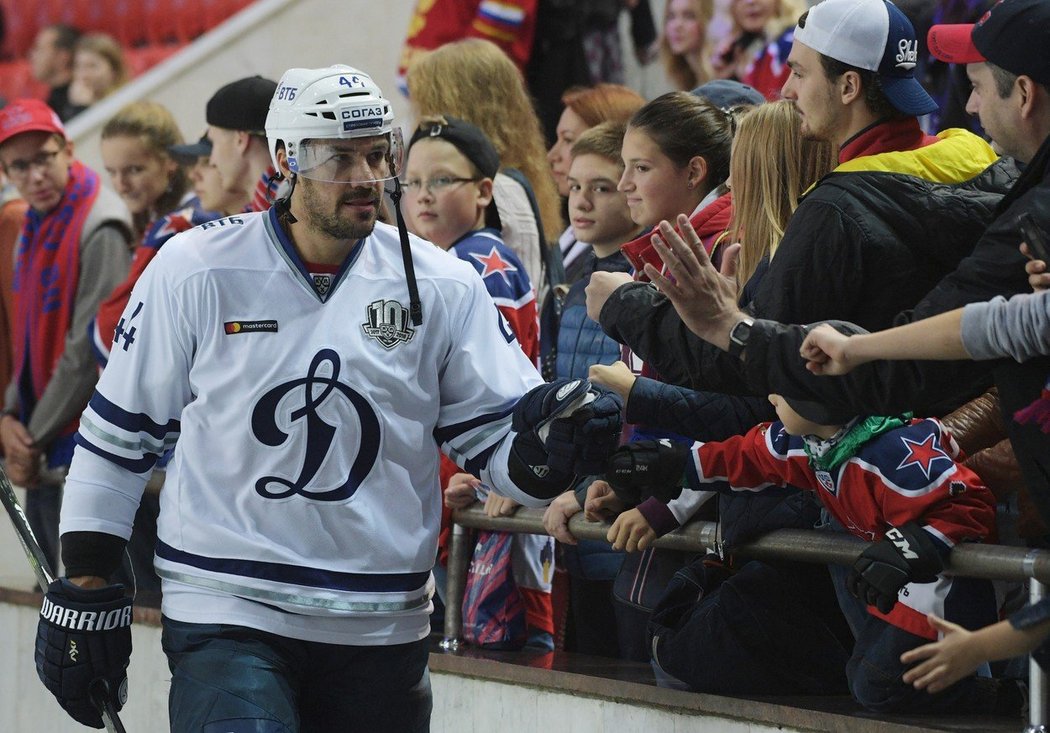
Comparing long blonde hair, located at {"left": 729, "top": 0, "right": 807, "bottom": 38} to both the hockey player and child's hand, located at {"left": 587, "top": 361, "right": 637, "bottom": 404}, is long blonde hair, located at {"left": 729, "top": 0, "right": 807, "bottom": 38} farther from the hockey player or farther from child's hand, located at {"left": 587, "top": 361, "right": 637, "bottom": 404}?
the hockey player

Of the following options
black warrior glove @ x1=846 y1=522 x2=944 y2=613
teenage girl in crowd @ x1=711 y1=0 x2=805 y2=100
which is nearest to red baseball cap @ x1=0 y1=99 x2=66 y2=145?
teenage girl in crowd @ x1=711 y1=0 x2=805 y2=100

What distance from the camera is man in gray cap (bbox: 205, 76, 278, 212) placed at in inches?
222

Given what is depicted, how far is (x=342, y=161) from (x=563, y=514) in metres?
1.20

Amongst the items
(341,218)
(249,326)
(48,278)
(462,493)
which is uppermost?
(341,218)

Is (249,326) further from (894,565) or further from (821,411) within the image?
(894,565)

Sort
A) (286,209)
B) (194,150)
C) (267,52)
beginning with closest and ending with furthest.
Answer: (286,209) → (194,150) → (267,52)

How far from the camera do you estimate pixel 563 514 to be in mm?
4441

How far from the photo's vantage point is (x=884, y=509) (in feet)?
11.5

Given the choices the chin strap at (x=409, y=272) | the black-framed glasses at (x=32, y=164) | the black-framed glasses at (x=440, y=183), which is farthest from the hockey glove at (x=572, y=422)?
the black-framed glasses at (x=32, y=164)

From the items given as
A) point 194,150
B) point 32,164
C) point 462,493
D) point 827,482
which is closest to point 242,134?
point 194,150

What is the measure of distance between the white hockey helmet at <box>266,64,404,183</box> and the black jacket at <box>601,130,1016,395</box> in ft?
2.87

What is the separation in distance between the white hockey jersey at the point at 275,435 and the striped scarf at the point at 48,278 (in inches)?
121

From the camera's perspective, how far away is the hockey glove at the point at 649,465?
392cm

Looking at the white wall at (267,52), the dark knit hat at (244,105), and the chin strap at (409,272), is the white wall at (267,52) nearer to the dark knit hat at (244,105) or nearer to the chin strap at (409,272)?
the dark knit hat at (244,105)
